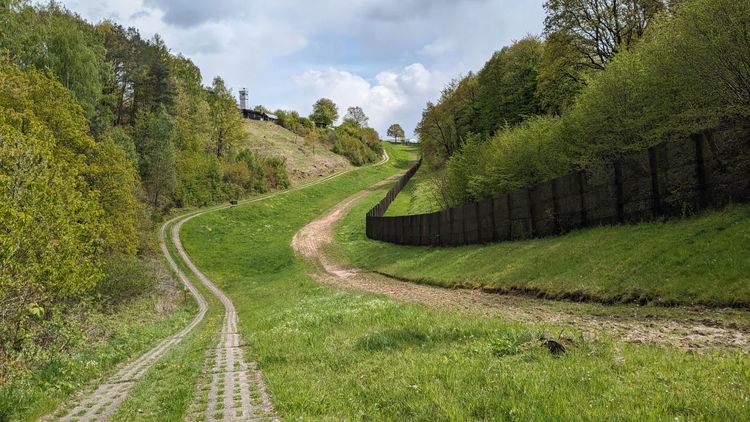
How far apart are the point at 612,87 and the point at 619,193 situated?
20.4ft

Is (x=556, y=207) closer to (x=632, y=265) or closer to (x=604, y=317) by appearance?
(x=632, y=265)

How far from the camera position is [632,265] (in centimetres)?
1488

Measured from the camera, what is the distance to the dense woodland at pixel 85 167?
1167 centimetres

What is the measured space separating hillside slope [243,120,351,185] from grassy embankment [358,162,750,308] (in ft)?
244

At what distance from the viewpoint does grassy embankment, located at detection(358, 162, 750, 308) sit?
38.7 ft

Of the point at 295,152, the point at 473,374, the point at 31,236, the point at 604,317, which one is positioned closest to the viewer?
the point at 473,374

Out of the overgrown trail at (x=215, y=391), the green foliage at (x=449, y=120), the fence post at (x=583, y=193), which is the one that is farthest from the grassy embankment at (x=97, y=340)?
the green foliage at (x=449, y=120)

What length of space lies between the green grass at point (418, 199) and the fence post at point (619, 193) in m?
27.6

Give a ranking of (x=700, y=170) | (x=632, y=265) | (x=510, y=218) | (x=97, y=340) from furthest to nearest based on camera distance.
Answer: (x=510, y=218), (x=97, y=340), (x=700, y=170), (x=632, y=265)

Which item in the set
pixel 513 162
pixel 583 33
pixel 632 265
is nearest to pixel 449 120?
pixel 583 33

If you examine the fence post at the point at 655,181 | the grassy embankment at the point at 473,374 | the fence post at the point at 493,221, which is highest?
the fence post at the point at 655,181

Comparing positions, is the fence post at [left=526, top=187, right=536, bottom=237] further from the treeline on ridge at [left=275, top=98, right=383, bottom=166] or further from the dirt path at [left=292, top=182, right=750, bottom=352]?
the treeline on ridge at [left=275, top=98, right=383, bottom=166]

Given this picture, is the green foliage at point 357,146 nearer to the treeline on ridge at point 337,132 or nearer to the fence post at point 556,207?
the treeline on ridge at point 337,132

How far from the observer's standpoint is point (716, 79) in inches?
674
